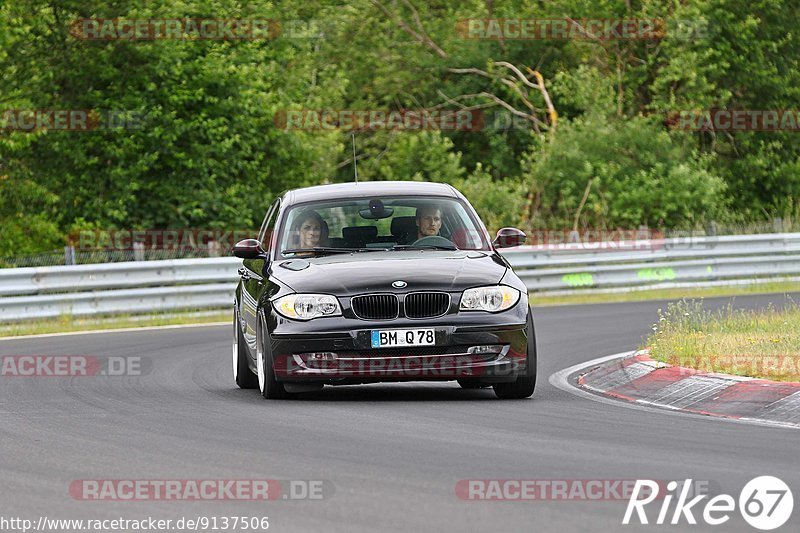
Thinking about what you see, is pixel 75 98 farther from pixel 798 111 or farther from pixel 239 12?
pixel 798 111

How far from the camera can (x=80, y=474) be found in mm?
8312

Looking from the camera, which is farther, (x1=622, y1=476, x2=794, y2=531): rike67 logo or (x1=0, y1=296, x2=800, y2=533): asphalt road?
(x1=0, y1=296, x2=800, y2=533): asphalt road

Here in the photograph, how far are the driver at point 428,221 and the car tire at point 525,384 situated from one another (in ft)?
4.29

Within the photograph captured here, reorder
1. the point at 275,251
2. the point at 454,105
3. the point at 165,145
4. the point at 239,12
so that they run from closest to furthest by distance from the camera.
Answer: the point at 275,251 → the point at 165,145 → the point at 239,12 → the point at 454,105

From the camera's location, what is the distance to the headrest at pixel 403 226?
1277cm

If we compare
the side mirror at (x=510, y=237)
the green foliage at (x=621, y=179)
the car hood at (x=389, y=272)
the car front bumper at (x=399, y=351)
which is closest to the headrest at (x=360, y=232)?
the car hood at (x=389, y=272)

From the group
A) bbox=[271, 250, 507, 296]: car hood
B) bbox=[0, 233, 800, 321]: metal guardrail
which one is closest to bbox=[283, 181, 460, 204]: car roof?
bbox=[271, 250, 507, 296]: car hood

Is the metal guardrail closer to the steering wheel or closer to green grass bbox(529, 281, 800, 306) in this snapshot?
green grass bbox(529, 281, 800, 306)

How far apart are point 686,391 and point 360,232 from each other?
2.83 m

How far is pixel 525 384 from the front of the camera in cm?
1190

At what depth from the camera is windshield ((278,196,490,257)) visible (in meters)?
12.7

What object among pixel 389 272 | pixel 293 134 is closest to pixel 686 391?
pixel 389 272

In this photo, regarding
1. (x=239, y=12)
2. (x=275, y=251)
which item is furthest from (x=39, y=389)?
(x=239, y=12)

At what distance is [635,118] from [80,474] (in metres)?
31.1
